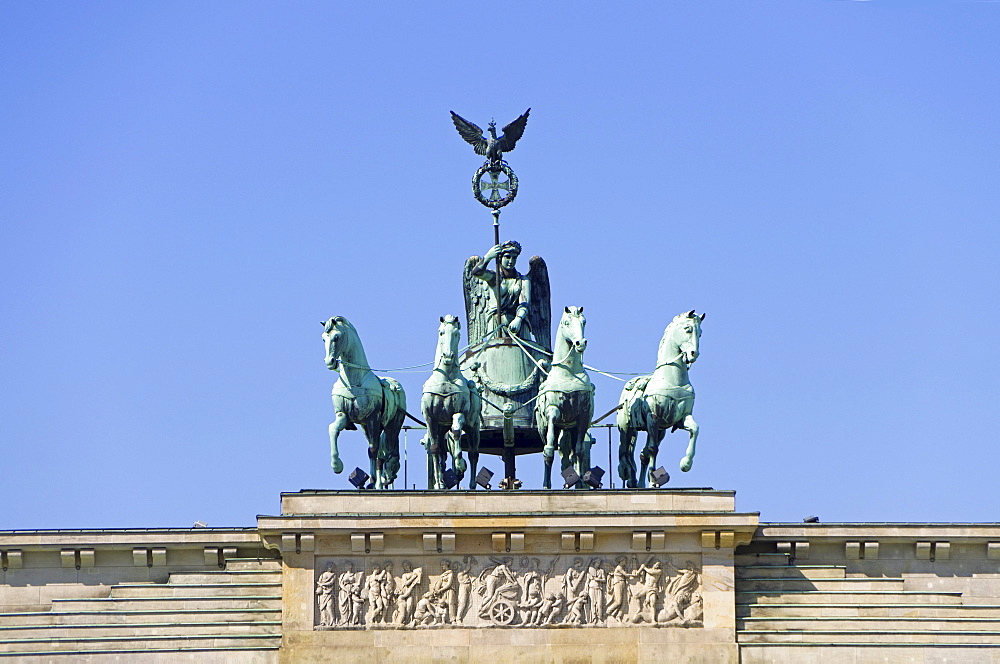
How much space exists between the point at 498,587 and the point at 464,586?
1.79 ft

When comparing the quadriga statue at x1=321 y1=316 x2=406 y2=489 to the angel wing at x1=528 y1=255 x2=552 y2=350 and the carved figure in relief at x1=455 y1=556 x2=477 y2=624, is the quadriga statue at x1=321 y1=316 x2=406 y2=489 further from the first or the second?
the angel wing at x1=528 y1=255 x2=552 y2=350

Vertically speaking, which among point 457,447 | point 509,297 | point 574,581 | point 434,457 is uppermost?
point 509,297

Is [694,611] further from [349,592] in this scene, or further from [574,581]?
[349,592]

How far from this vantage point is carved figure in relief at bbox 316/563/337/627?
5531 cm

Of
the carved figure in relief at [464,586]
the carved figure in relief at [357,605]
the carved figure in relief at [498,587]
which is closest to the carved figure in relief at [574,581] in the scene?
the carved figure in relief at [498,587]

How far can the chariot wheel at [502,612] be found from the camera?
5522 centimetres

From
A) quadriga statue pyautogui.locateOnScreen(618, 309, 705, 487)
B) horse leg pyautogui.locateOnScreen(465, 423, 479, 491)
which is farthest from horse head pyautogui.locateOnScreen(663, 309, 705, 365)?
horse leg pyautogui.locateOnScreen(465, 423, 479, 491)

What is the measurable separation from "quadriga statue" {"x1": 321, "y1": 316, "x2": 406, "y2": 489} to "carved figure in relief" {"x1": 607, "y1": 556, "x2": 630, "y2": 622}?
4.62m

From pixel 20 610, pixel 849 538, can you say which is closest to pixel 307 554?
pixel 20 610

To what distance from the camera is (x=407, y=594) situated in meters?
55.4

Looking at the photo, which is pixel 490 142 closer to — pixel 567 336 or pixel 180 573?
pixel 567 336

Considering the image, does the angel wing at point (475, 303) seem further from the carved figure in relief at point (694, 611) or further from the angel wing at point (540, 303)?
the carved figure in relief at point (694, 611)

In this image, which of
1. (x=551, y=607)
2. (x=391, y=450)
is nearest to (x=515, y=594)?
(x=551, y=607)

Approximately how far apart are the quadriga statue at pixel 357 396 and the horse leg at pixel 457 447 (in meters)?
1.06
